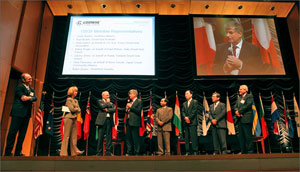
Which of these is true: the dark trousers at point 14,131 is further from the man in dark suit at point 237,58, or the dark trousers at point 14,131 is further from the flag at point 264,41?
the flag at point 264,41

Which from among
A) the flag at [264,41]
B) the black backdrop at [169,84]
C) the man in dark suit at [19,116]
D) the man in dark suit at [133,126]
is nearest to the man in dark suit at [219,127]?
the man in dark suit at [133,126]

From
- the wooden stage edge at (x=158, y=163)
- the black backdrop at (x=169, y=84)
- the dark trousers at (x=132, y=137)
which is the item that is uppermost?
the black backdrop at (x=169, y=84)

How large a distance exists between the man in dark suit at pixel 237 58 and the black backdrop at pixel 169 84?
0.33 meters

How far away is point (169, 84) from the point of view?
716 cm

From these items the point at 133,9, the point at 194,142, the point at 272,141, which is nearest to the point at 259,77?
the point at 272,141

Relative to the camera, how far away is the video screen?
643 cm

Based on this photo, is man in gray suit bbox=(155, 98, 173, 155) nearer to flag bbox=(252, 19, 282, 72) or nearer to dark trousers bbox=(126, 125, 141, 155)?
dark trousers bbox=(126, 125, 141, 155)

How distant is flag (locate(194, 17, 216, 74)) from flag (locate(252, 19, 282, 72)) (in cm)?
120

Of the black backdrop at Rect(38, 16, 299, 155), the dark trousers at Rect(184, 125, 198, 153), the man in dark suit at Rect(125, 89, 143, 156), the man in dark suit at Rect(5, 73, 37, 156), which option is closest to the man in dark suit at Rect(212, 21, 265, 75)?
the black backdrop at Rect(38, 16, 299, 155)

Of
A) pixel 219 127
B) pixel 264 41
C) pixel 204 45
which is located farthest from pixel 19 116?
pixel 264 41

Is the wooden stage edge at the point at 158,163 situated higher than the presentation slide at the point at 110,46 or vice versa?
the presentation slide at the point at 110,46

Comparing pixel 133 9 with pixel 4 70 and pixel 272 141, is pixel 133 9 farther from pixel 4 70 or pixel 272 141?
pixel 272 141

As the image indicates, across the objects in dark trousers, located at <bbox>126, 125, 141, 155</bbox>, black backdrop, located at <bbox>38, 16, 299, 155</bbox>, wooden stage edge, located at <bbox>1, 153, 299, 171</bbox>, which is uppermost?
black backdrop, located at <bbox>38, 16, 299, 155</bbox>

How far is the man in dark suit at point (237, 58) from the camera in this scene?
21.0ft
